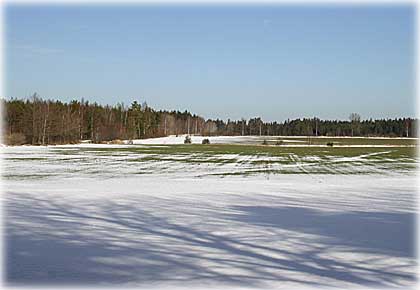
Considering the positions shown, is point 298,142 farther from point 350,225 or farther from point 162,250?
point 162,250

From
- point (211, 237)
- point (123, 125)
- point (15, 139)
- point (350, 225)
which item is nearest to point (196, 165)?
point (350, 225)

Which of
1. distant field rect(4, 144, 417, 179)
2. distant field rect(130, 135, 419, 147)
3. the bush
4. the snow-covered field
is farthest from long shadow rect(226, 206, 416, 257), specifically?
distant field rect(130, 135, 419, 147)

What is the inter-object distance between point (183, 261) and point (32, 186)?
38.8 feet

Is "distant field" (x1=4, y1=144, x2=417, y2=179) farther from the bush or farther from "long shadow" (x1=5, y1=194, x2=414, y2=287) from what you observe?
the bush

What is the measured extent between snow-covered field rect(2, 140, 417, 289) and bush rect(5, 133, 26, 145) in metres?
46.2

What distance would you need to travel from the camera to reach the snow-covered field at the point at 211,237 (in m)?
6.25

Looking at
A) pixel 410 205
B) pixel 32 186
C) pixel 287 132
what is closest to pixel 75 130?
pixel 32 186

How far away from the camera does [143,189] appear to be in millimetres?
16188

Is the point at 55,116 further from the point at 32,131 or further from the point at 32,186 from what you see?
the point at 32,186

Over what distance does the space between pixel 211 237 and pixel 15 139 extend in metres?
57.0

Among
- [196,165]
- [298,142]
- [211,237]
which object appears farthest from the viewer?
[298,142]

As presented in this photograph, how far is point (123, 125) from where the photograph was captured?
94.3 m

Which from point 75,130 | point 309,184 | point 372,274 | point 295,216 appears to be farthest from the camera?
point 75,130

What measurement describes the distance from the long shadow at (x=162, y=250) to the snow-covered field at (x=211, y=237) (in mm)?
17
